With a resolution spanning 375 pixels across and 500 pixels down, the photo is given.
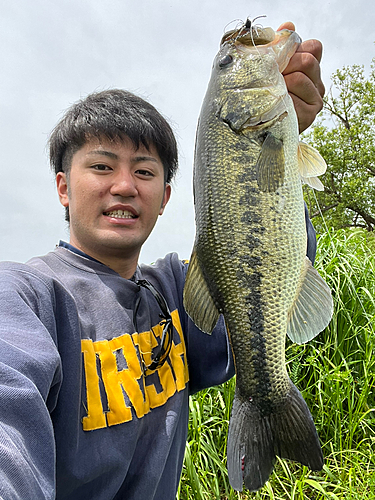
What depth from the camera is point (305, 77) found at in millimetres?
1760

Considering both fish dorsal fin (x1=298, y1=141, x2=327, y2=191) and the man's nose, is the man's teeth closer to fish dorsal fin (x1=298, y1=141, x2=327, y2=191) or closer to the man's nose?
the man's nose

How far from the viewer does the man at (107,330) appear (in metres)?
1.14

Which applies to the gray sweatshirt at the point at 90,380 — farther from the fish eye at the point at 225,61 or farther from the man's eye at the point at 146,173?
the fish eye at the point at 225,61

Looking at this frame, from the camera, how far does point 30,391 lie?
0.99 metres

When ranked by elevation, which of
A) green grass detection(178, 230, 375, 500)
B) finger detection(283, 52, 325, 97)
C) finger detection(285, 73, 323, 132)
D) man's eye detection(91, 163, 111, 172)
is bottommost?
green grass detection(178, 230, 375, 500)

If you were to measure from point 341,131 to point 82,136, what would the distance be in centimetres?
2151

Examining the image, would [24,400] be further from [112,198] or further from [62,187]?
[62,187]

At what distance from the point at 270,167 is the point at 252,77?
1.57ft

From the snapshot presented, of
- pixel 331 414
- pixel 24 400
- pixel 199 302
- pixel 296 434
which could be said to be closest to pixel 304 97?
pixel 199 302

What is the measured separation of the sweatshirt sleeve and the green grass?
2.57 m

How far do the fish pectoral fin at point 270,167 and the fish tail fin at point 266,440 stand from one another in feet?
2.55

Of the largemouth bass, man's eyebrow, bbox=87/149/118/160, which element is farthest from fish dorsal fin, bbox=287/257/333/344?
man's eyebrow, bbox=87/149/118/160

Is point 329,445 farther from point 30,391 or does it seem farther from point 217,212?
point 30,391

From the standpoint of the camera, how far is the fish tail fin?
4.59 ft
